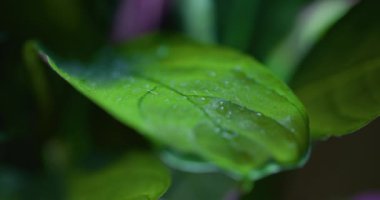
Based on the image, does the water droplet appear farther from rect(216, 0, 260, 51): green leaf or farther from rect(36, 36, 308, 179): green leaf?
rect(216, 0, 260, 51): green leaf

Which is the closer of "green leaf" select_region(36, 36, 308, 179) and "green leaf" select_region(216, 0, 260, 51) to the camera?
"green leaf" select_region(36, 36, 308, 179)

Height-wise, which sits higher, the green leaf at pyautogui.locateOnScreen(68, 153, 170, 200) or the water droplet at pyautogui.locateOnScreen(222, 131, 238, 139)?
the water droplet at pyautogui.locateOnScreen(222, 131, 238, 139)

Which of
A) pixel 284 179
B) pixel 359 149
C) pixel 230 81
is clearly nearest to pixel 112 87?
pixel 230 81

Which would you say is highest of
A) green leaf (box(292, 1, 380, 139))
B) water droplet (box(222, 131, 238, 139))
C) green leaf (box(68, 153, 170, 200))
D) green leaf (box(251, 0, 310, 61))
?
water droplet (box(222, 131, 238, 139))

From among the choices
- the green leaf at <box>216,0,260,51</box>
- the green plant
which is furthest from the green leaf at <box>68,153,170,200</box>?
the green leaf at <box>216,0,260,51</box>

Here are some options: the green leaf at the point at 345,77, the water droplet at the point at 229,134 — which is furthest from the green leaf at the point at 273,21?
the water droplet at the point at 229,134

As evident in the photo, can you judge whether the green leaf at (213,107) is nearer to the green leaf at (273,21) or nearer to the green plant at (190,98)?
the green plant at (190,98)
